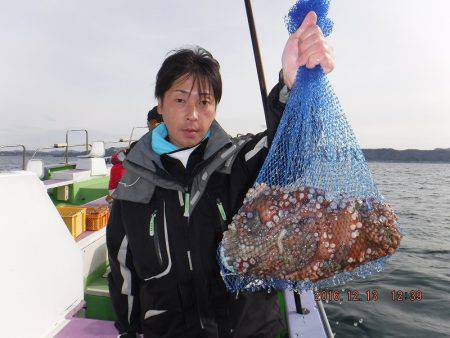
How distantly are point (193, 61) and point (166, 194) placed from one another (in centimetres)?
87

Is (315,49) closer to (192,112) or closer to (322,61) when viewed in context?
(322,61)

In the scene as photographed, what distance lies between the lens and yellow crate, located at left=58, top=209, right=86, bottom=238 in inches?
177

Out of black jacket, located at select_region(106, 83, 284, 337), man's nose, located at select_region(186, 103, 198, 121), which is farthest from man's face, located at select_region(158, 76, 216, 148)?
black jacket, located at select_region(106, 83, 284, 337)

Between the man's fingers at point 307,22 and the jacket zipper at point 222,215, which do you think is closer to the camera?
the man's fingers at point 307,22

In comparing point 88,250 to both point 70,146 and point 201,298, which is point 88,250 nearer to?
point 201,298

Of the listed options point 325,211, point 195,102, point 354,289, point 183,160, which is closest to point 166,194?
point 183,160

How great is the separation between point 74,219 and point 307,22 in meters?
4.17

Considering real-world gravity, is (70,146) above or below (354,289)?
above

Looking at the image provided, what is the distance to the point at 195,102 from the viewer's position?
202 centimetres

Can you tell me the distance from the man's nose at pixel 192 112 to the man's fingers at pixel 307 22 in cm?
74

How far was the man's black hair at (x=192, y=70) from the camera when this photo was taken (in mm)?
2051

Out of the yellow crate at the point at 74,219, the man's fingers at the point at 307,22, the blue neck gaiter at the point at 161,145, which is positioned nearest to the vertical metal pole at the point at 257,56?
the man's fingers at the point at 307,22

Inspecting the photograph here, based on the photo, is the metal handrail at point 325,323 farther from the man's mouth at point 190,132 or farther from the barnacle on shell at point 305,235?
the man's mouth at point 190,132

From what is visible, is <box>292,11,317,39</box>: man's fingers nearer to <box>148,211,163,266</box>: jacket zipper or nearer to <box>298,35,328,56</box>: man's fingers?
<box>298,35,328,56</box>: man's fingers
